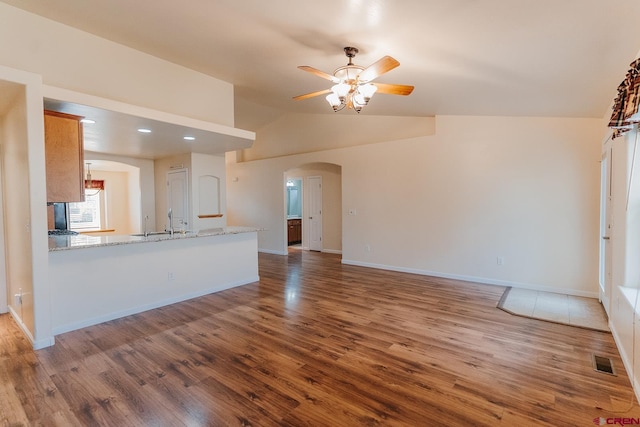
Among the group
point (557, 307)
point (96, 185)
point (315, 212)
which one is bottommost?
point (557, 307)

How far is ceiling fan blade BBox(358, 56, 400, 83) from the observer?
8.19 feet

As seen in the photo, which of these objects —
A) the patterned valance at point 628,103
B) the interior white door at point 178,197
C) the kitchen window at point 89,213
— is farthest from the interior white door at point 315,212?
the patterned valance at point 628,103

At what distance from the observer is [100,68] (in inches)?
142

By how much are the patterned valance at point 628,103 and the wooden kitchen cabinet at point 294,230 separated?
8068mm

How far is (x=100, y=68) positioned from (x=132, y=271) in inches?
95.2

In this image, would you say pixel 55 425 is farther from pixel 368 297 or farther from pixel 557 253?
pixel 557 253

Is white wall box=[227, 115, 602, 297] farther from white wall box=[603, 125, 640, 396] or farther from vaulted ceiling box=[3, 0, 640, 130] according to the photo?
white wall box=[603, 125, 640, 396]

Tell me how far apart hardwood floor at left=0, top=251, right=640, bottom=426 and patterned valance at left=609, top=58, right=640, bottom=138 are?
1990mm

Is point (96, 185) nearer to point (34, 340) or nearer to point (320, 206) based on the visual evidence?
point (320, 206)

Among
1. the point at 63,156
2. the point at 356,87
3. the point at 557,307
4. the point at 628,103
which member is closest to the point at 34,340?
the point at 63,156

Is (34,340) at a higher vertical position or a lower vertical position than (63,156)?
lower

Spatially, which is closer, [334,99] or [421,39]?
[421,39]

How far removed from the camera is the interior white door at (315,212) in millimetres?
8695

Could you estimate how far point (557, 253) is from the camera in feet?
15.3
